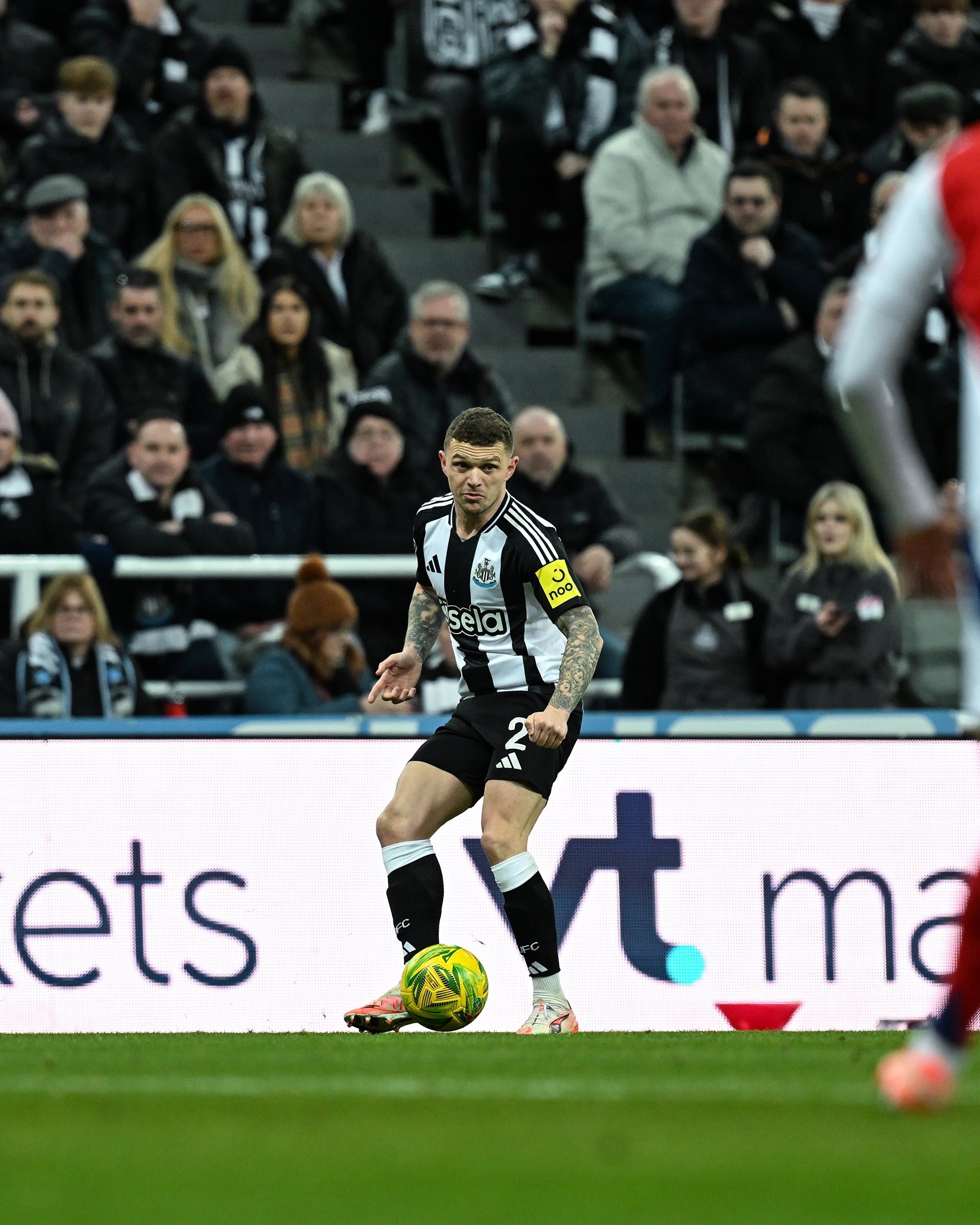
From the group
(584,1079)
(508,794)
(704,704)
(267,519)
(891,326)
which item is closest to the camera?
(891,326)

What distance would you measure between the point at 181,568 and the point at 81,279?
6.85 ft

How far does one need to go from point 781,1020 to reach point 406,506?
3.56 meters

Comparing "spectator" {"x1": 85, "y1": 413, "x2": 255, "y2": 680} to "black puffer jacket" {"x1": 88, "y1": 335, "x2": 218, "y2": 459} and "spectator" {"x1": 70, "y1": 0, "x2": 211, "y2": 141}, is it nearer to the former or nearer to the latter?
"black puffer jacket" {"x1": 88, "y1": 335, "x2": 218, "y2": 459}

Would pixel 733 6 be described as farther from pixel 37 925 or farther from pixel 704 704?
pixel 37 925

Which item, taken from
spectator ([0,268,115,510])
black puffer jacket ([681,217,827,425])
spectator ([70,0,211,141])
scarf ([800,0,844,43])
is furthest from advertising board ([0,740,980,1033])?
scarf ([800,0,844,43])

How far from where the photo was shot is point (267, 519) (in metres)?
11.7

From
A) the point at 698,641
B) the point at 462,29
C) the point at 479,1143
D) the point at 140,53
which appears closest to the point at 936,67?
the point at 462,29

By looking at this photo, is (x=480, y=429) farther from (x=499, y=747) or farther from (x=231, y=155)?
(x=231, y=155)

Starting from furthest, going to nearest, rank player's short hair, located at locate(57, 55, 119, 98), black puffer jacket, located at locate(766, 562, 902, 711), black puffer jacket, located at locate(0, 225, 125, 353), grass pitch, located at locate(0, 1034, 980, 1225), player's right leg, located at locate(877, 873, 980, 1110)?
player's short hair, located at locate(57, 55, 119, 98)
black puffer jacket, located at locate(0, 225, 125, 353)
black puffer jacket, located at locate(766, 562, 902, 711)
player's right leg, located at locate(877, 873, 980, 1110)
grass pitch, located at locate(0, 1034, 980, 1225)

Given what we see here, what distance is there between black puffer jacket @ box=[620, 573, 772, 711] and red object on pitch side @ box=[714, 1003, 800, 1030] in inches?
74.5

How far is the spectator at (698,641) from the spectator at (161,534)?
6.47 feet

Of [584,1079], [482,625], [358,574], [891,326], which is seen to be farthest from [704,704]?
[891,326]

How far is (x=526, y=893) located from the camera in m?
8.02

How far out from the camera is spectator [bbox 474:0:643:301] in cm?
1384
